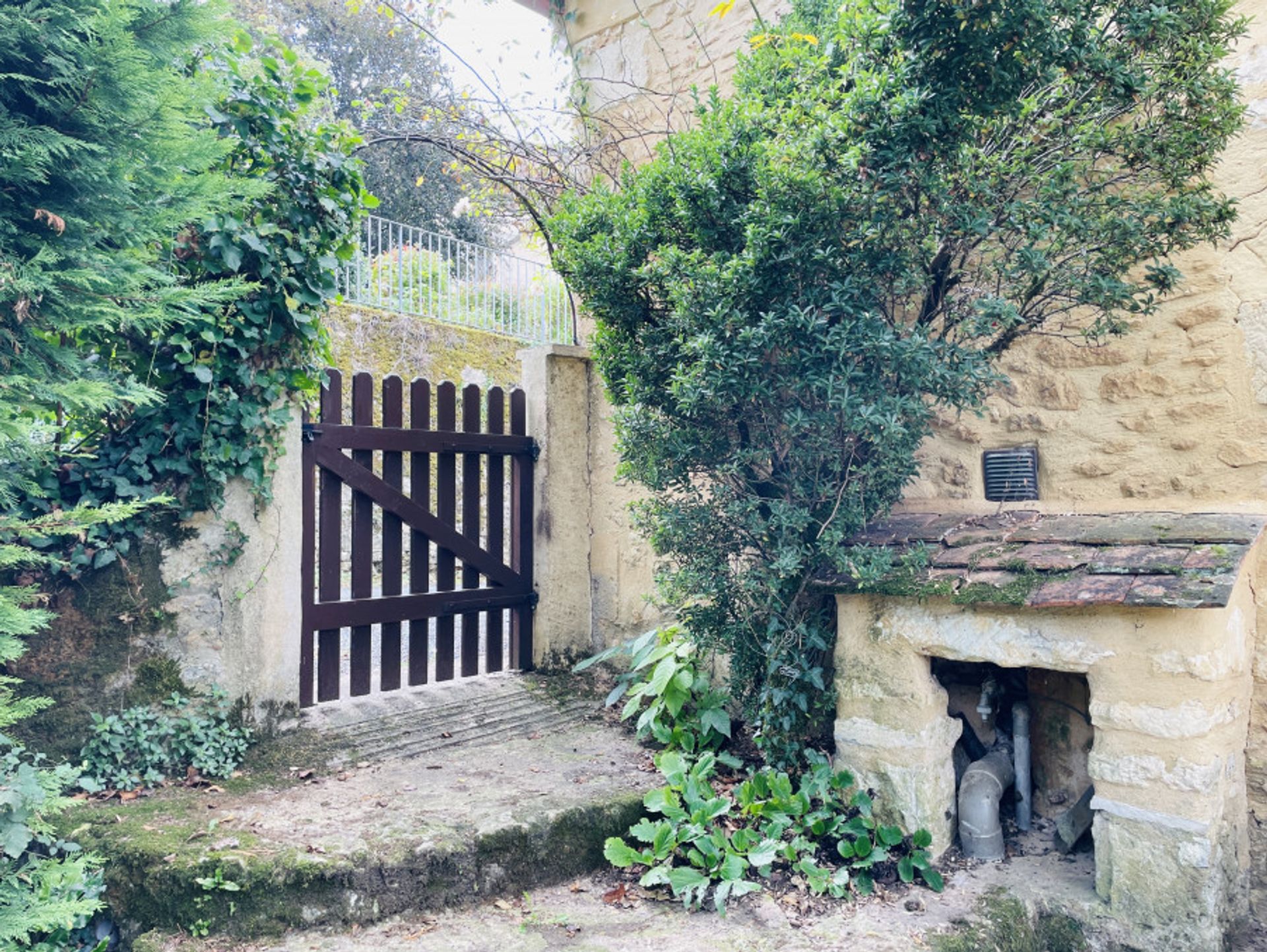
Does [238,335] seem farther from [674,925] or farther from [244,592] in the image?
[674,925]

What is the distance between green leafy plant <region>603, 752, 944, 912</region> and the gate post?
5.74ft

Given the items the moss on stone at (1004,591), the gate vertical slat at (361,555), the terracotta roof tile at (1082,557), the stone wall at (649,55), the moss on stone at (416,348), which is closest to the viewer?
the terracotta roof tile at (1082,557)

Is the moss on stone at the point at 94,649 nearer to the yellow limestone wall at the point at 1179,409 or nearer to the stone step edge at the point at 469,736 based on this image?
the stone step edge at the point at 469,736

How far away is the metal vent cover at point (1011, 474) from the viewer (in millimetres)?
3564

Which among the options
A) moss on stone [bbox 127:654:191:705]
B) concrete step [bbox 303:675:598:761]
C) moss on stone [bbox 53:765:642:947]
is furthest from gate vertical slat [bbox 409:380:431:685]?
moss on stone [bbox 53:765:642:947]

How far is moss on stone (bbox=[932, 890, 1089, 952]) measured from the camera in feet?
8.63

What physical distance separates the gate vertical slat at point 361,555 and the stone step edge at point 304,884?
4.83ft

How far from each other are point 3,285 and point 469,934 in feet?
7.86

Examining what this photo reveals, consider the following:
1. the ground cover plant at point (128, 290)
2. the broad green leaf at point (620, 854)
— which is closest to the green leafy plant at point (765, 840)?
the broad green leaf at point (620, 854)

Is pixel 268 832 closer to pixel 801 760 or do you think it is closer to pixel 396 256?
pixel 801 760

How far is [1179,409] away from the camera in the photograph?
10.6 ft

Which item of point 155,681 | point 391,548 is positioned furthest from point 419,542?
point 155,681

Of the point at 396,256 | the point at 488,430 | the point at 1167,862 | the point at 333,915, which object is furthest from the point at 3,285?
the point at 396,256

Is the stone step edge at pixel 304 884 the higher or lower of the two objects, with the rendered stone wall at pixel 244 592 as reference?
lower
